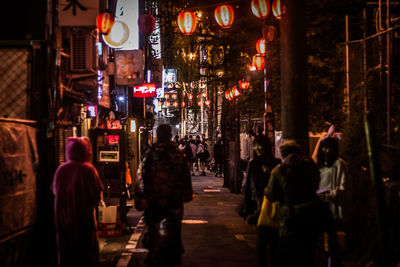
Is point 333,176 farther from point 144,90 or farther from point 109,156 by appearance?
point 144,90

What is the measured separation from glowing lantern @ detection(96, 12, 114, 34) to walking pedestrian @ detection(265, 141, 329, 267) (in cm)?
702

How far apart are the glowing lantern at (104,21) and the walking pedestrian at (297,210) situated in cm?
702

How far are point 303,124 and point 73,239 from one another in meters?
5.42

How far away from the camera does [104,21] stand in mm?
11367

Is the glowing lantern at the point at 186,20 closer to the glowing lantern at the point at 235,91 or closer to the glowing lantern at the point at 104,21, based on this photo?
the glowing lantern at the point at 104,21

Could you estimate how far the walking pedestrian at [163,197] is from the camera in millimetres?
6770

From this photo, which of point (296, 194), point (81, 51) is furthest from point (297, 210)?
point (81, 51)

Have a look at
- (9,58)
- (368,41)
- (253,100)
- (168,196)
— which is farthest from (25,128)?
(253,100)

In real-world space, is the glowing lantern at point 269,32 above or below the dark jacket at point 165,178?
above

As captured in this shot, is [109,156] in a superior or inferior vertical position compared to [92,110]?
inferior

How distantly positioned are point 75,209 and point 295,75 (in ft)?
18.1

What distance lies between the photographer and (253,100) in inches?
862

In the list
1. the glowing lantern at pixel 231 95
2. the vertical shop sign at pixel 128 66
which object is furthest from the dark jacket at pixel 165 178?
the glowing lantern at pixel 231 95

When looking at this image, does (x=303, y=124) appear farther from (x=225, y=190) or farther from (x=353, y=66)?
(x=225, y=190)
